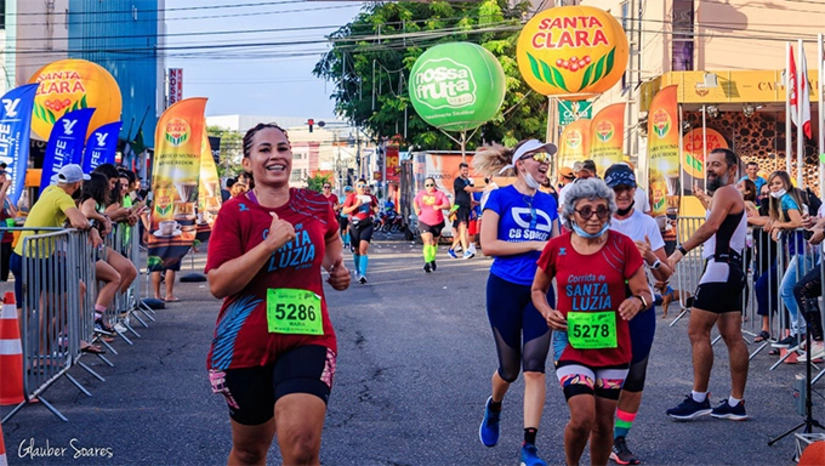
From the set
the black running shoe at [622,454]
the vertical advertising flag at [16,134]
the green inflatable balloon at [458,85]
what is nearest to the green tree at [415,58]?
the green inflatable balloon at [458,85]

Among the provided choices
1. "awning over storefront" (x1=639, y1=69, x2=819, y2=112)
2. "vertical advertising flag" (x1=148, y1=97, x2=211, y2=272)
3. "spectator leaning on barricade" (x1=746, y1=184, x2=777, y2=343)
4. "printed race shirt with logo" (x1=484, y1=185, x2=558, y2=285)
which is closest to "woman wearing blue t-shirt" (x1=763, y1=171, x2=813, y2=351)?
"spectator leaning on barricade" (x1=746, y1=184, x2=777, y2=343)

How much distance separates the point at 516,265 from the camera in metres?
6.72

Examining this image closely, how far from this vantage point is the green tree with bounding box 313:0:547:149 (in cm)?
4116

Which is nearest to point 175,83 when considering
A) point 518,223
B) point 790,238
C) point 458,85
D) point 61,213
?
point 458,85

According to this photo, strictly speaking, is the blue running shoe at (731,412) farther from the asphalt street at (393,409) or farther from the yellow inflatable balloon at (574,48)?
the yellow inflatable balloon at (574,48)

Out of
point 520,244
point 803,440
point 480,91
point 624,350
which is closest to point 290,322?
point 624,350

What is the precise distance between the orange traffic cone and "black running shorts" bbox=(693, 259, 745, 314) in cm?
481

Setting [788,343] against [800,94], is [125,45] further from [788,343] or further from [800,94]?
[788,343]

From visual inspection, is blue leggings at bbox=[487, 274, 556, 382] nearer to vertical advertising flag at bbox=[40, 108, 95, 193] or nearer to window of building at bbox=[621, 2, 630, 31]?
vertical advertising flag at bbox=[40, 108, 95, 193]

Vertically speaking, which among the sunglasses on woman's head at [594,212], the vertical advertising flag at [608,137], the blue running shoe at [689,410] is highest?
the vertical advertising flag at [608,137]

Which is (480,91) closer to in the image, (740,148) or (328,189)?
(328,189)

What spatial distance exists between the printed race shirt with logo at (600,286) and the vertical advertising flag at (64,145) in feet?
39.1

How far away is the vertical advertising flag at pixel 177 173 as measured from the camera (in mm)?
16031

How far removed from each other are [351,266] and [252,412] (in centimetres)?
1912
